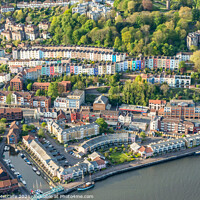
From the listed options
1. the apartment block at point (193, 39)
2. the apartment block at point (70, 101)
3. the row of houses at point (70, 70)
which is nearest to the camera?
the apartment block at point (70, 101)

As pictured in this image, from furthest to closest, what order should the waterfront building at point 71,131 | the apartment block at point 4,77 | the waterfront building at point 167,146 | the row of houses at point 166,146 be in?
the apartment block at point 4,77, the waterfront building at point 71,131, the waterfront building at point 167,146, the row of houses at point 166,146

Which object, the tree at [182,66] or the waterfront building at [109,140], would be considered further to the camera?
the tree at [182,66]

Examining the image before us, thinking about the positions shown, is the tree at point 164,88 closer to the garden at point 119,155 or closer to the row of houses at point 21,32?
the garden at point 119,155

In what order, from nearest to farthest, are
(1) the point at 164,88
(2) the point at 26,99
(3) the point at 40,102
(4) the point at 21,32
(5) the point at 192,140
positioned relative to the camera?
1. (5) the point at 192,140
2. (3) the point at 40,102
3. (1) the point at 164,88
4. (2) the point at 26,99
5. (4) the point at 21,32

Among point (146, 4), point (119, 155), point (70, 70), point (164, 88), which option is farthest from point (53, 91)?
point (146, 4)

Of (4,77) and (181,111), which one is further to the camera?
(4,77)

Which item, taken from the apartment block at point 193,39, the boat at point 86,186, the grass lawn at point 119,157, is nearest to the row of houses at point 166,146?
the grass lawn at point 119,157

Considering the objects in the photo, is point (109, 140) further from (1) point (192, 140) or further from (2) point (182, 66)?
(2) point (182, 66)
